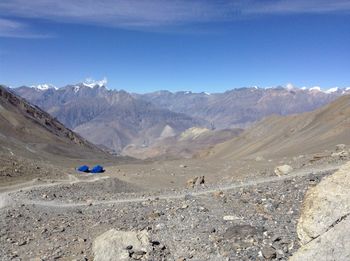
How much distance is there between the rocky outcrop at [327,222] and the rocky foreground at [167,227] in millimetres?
2855

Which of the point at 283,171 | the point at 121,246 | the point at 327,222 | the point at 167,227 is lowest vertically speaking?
the point at 121,246

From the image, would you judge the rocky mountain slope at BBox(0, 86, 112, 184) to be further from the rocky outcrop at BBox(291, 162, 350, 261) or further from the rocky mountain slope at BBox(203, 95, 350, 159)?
the rocky outcrop at BBox(291, 162, 350, 261)

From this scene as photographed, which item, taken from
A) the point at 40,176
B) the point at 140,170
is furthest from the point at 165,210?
the point at 140,170

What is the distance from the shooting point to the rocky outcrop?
11117 millimetres

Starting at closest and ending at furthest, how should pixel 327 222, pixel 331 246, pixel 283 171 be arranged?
1. pixel 331 246
2. pixel 327 222
3. pixel 283 171

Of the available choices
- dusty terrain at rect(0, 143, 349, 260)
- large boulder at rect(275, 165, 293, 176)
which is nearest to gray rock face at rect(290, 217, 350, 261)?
dusty terrain at rect(0, 143, 349, 260)

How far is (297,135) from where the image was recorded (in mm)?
97312

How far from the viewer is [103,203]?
30469 mm

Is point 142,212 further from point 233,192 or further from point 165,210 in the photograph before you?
point 233,192

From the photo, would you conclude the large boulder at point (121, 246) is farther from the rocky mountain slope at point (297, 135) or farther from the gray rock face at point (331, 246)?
the rocky mountain slope at point (297, 135)

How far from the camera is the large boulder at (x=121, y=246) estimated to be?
56.4 feet

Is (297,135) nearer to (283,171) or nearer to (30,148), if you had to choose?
(30,148)

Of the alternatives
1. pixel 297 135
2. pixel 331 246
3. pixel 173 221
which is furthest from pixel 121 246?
pixel 297 135

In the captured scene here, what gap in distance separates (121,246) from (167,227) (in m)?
2.73
